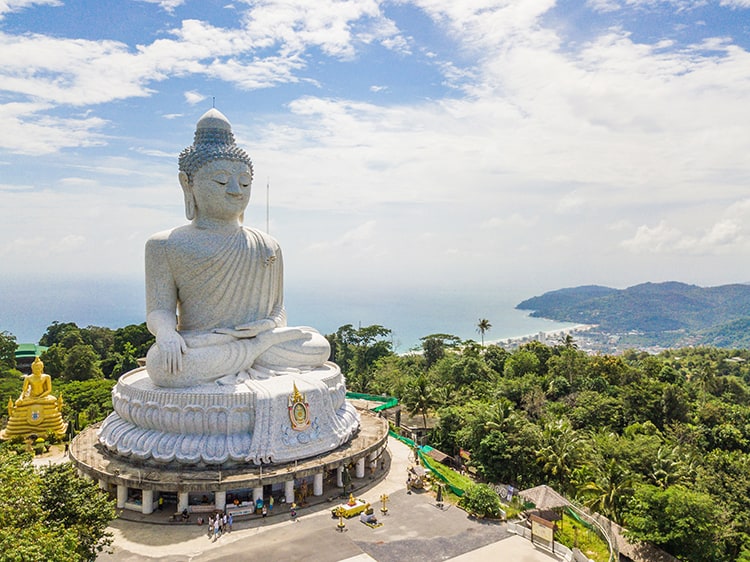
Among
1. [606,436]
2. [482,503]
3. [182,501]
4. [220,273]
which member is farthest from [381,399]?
[182,501]

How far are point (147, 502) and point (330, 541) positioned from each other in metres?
5.61

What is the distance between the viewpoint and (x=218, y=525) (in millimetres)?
15406

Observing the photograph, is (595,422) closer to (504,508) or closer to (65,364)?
(504,508)

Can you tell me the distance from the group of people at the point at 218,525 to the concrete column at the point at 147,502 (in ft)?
6.42

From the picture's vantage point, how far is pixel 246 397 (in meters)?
17.6

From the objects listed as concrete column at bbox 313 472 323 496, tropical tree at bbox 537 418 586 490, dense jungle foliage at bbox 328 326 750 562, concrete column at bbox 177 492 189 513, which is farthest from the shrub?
concrete column at bbox 177 492 189 513

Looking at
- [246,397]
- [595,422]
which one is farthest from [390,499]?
[595,422]

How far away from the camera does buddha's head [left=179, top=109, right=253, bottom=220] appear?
19938mm

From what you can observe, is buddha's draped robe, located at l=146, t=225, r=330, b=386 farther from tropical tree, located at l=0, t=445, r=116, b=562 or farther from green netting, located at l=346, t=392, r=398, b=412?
green netting, located at l=346, t=392, r=398, b=412

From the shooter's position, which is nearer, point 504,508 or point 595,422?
point 504,508

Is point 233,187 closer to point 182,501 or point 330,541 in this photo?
point 182,501

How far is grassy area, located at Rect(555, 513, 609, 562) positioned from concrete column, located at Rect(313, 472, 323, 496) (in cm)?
711

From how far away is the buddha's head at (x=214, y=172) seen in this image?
65.4ft

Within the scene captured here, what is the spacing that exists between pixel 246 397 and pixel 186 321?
459 cm
